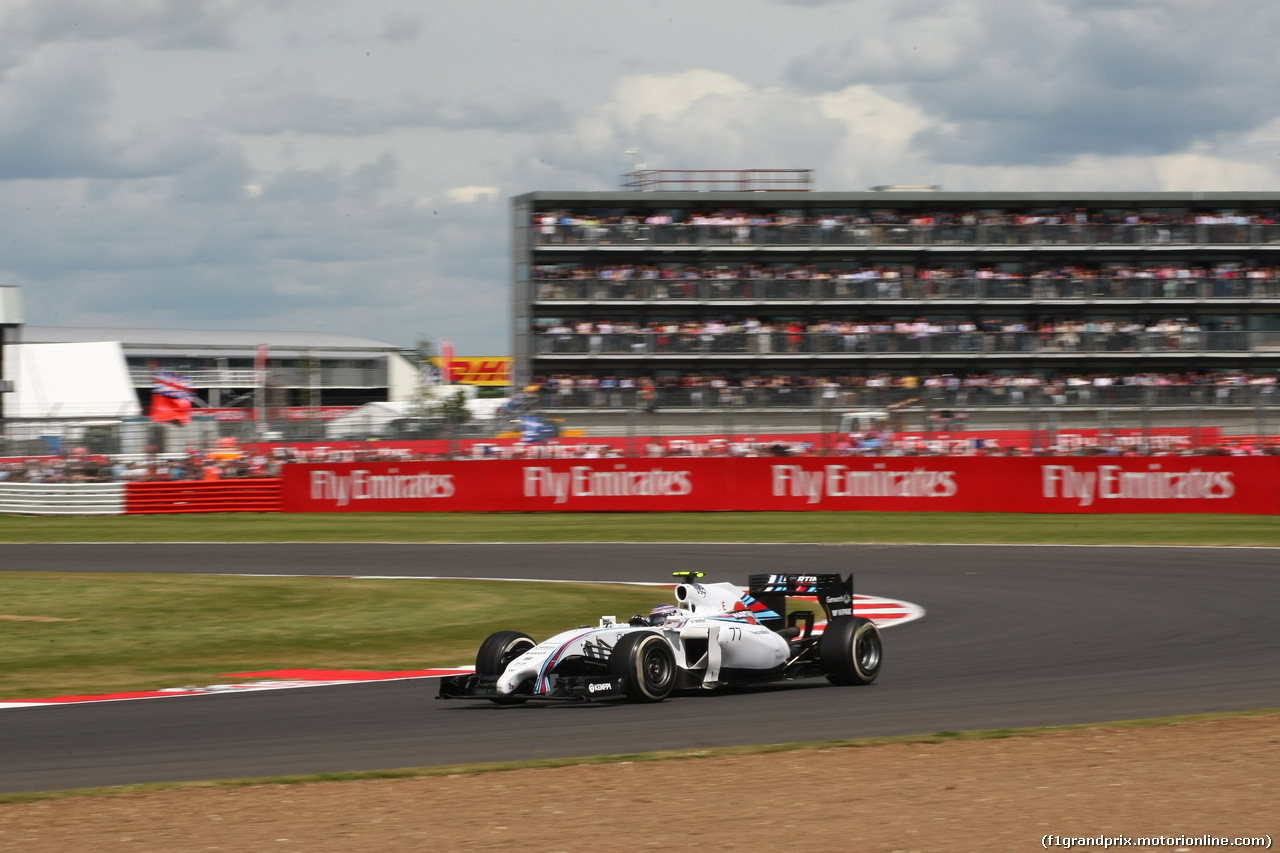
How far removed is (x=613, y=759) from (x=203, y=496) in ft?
95.8

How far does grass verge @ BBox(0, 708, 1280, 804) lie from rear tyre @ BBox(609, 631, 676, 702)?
4.92 feet

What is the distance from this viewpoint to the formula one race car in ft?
31.0

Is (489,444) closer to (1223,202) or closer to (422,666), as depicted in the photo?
(422,666)

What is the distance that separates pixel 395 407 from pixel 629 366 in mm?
9867

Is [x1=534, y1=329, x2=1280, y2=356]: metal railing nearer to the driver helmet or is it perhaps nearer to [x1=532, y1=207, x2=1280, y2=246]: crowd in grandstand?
[x1=532, y1=207, x2=1280, y2=246]: crowd in grandstand

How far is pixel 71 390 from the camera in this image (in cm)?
6419

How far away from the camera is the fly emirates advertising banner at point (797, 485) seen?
29312 mm

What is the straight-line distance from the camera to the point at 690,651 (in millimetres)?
10086

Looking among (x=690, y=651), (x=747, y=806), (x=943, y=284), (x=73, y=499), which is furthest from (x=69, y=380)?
(x=747, y=806)

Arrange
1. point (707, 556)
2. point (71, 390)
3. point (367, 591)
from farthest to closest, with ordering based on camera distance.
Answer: point (71, 390) → point (707, 556) → point (367, 591)

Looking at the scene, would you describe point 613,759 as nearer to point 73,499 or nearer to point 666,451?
point 666,451

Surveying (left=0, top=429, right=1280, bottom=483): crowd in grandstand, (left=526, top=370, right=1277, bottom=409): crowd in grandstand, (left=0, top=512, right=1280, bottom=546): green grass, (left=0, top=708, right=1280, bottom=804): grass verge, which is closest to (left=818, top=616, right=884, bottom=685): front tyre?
(left=0, top=708, right=1280, bottom=804): grass verge

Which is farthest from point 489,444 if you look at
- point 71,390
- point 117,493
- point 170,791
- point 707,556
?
point 71,390

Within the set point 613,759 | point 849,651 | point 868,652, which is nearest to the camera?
point 613,759
